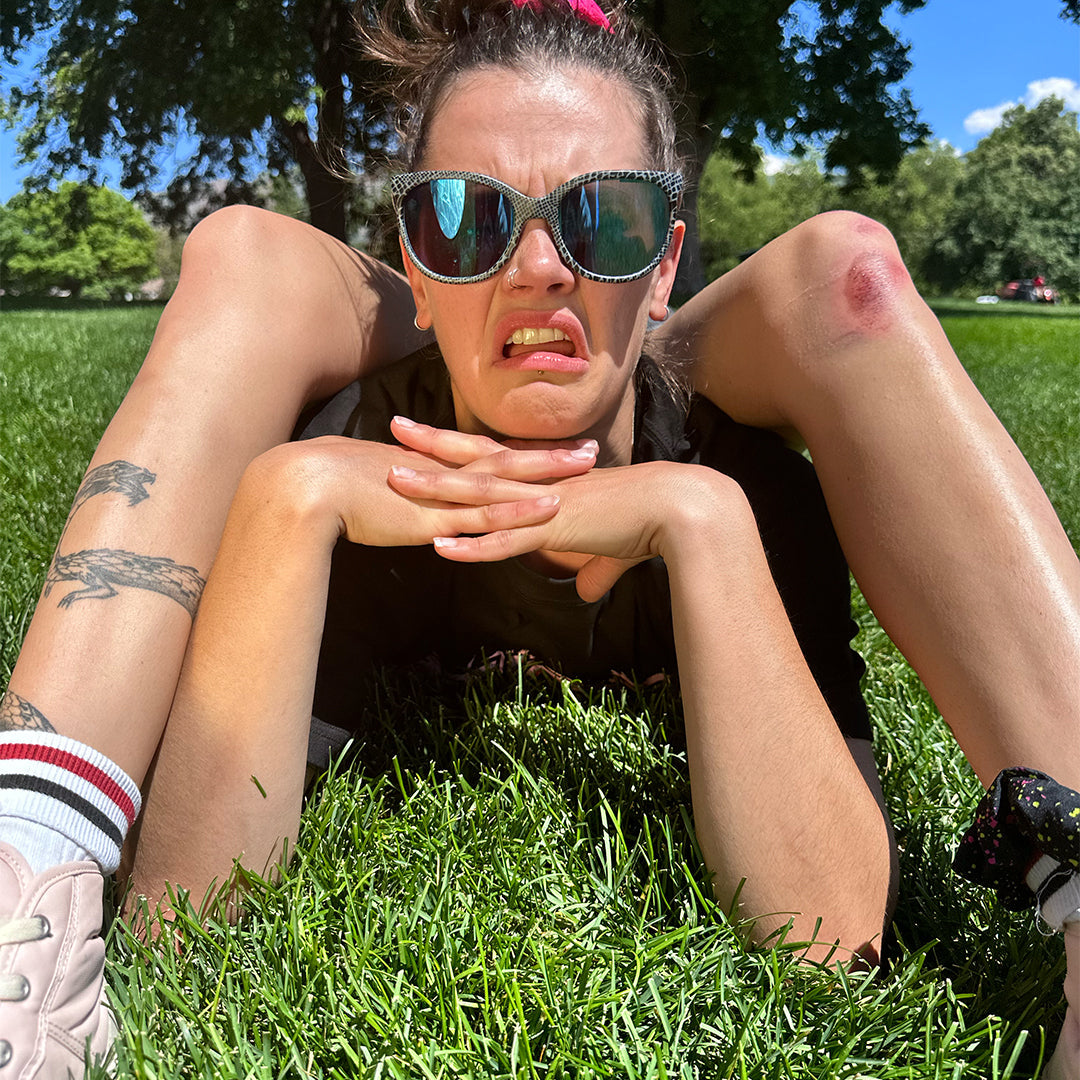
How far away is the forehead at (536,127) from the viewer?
1889 millimetres

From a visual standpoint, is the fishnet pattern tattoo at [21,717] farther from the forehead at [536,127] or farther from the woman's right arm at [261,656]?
the forehead at [536,127]

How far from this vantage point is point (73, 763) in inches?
60.5

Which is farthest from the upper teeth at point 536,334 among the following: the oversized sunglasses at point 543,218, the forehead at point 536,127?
the forehead at point 536,127

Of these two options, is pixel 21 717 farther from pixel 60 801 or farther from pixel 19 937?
pixel 19 937

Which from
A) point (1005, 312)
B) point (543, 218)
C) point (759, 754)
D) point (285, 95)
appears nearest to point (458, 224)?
point (543, 218)

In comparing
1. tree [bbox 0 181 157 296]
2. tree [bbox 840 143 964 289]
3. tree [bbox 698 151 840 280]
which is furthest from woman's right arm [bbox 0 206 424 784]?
tree [bbox 698 151 840 280]

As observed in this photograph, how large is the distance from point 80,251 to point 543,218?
43.9 metres

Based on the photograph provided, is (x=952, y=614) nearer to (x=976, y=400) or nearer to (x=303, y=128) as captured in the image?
(x=976, y=400)

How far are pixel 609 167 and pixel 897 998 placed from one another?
5.09 feet

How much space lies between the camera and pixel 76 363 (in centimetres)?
701

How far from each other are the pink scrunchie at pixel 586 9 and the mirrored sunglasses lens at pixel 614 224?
0.53 m

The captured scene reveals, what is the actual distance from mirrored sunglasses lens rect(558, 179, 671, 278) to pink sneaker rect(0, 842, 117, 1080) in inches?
54.0

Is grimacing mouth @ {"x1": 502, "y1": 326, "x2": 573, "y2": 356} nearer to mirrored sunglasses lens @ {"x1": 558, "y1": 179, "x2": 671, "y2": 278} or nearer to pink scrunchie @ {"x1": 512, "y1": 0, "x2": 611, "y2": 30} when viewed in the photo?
mirrored sunglasses lens @ {"x1": 558, "y1": 179, "x2": 671, "y2": 278}

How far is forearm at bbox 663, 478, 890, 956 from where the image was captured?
5.20 feet
